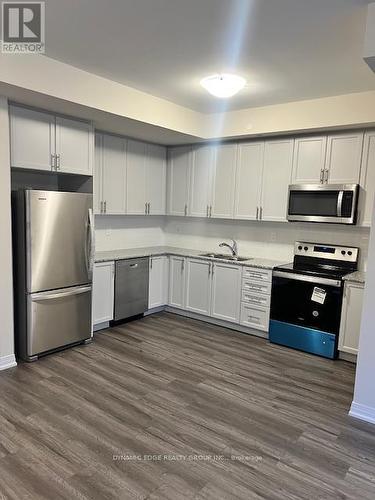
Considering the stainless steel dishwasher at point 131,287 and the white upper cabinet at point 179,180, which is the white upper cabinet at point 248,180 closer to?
the white upper cabinet at point 179,180

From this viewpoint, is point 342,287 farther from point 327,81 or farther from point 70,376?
point 70,376

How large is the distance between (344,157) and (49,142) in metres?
3.02

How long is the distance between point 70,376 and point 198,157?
3.27 meters

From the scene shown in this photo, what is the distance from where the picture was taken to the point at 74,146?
366 cm

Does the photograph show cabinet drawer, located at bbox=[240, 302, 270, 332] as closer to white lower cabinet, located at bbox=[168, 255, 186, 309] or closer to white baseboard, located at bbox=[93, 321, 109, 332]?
white lower cabinet, located at bbox=[168, 255, 186, 309]

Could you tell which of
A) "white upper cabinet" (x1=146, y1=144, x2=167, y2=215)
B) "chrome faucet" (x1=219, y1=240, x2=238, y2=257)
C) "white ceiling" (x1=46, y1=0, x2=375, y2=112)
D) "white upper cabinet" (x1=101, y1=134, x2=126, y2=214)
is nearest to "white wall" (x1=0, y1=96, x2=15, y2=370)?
"white ceiling" (x1=46, y1=0, x2=375, y2=112)

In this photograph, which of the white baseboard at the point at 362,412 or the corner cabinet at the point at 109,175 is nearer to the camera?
the white baseboard at the point at 362,412

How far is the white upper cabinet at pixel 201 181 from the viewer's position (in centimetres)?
496

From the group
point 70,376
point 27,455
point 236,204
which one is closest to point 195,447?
point 27,455

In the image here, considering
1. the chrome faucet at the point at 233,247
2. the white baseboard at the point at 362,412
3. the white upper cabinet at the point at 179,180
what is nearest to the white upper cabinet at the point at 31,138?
the white upper cabinet at the point at 179,180

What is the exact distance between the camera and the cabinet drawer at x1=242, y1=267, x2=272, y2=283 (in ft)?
13.7

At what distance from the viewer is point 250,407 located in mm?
2842

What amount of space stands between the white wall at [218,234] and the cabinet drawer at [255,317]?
0.79 meters

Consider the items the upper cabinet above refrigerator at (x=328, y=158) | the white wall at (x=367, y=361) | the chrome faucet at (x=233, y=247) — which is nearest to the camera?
the white wall at (x=367, y=361)
